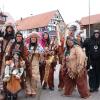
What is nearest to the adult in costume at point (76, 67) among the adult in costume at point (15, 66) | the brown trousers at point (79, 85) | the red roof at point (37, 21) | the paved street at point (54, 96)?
the brown trousers at point (79, 85)

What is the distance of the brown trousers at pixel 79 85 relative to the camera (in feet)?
31.4

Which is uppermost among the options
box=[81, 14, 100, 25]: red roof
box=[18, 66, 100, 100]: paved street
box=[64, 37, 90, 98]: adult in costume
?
box=[81, 14, 100, 25]: red roof

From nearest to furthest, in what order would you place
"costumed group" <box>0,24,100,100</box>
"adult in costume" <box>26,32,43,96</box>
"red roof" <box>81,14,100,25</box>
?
"costumed group" <box>0,24,100,100</box>
"adult in costume" <box>26,32,43,96</box>
"red roof" <box>81,14,100,25</box>

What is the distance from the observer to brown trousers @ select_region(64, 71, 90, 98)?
9.59m

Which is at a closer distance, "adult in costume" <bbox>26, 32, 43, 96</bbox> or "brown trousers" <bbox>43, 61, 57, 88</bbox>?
"adult in costume" <bbox>26, 32, 43, 96</bbox>

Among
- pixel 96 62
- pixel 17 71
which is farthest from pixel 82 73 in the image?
pixel 17 71

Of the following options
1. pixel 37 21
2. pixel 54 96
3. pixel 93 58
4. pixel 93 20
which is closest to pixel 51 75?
pixel 54 96

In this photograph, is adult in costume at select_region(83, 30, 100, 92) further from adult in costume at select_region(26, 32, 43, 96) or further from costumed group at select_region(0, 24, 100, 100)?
adult in costume at select_region(26, 32, 43, 96)

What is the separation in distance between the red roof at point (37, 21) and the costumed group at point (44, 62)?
195 ft

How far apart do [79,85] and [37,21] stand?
221 ft

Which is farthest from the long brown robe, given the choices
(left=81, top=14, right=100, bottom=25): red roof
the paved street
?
(left=81, top=14, right=100, bottom=25): red roof

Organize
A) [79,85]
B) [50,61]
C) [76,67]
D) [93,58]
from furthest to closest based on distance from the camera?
1. [50,61]
2. [93,58]
3. [79,85]
4. [76,67]

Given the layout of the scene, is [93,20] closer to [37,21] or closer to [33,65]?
[37,21]

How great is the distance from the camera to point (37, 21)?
76.5m
